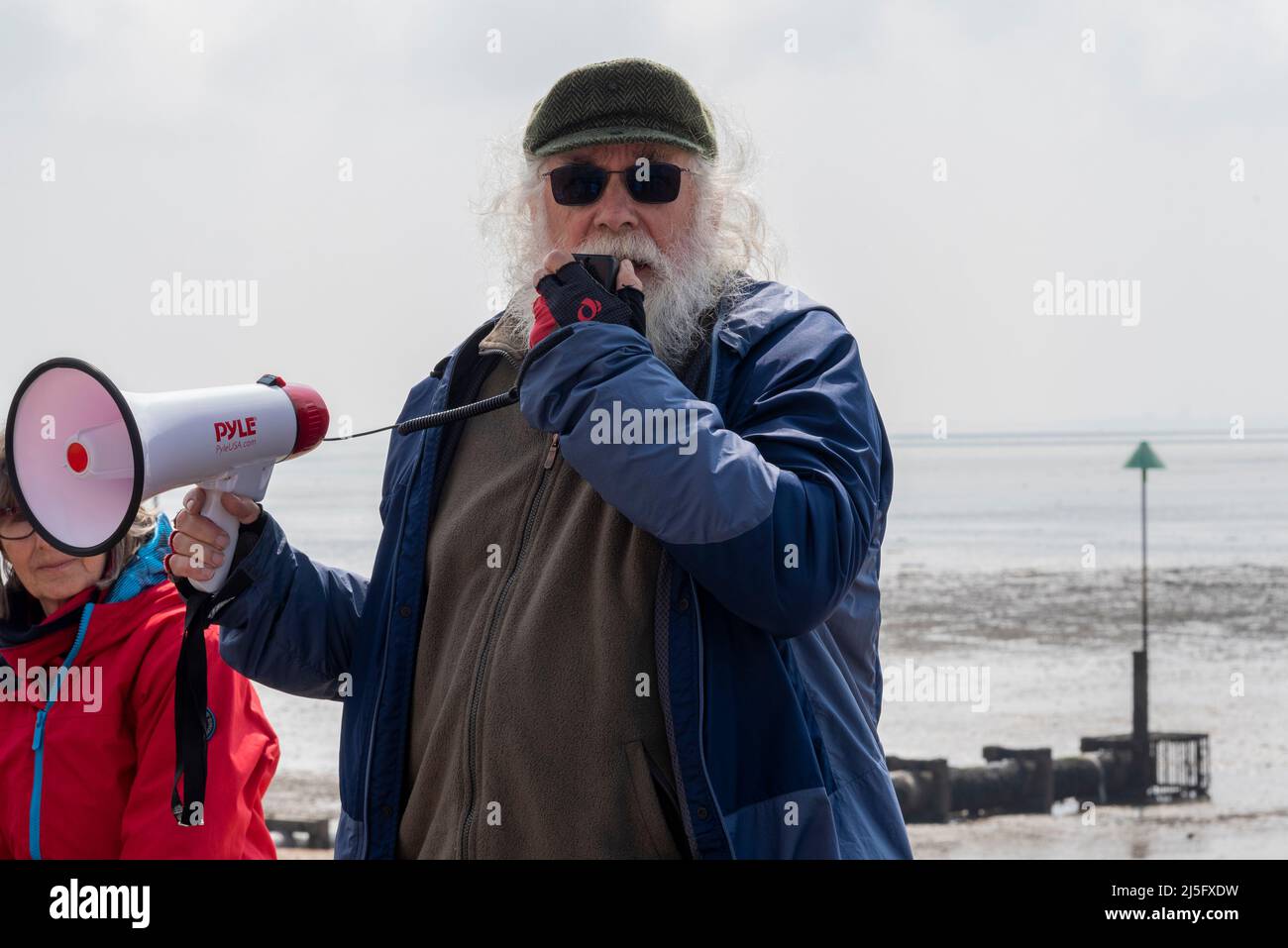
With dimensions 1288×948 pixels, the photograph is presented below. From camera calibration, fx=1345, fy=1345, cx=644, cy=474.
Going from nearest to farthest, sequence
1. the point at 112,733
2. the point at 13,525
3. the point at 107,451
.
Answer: the point at 107,451 → the point at 112,733 → the point at 13,525

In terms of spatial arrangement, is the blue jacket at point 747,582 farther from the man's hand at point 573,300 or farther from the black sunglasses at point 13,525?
the black sunglasses at point 13,525

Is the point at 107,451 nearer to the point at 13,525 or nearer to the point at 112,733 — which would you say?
the point at 112,733

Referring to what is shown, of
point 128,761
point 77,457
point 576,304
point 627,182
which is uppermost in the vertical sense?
point 627,182

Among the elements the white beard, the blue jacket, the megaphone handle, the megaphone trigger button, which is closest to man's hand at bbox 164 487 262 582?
the megaphone handle

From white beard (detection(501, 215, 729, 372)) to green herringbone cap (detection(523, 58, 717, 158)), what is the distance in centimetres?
16

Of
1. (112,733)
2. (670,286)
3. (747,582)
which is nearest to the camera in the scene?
Answer: (747,582)

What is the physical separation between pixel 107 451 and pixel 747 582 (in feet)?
3.54

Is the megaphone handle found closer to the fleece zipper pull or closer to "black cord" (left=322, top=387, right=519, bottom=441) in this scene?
"black cord" (left=322, top=387, right=519, bottom=441)

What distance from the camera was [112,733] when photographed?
2.65m

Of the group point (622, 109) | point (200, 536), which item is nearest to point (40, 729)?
point (200, 536)

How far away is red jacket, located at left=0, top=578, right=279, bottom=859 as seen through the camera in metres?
2.56
